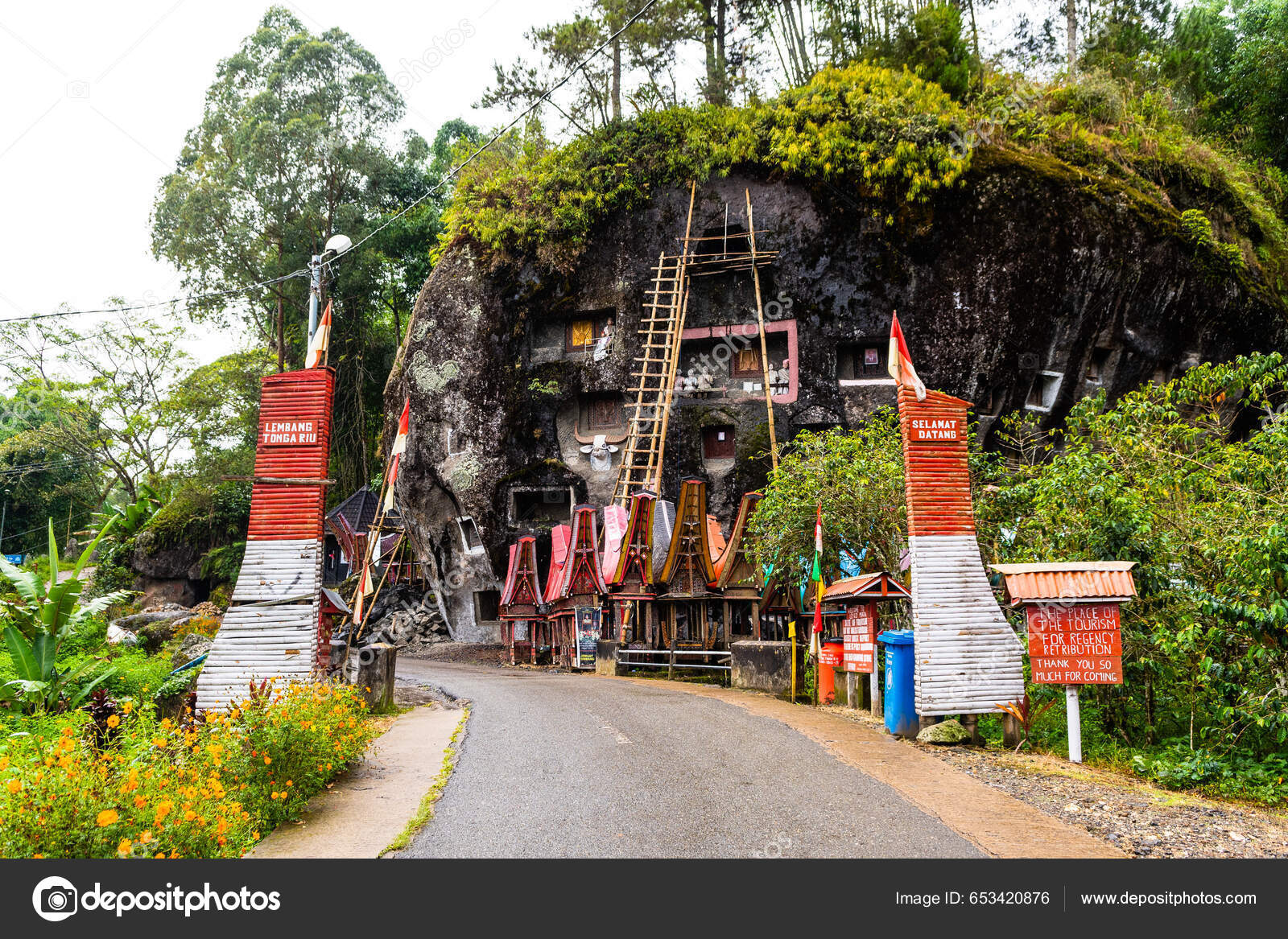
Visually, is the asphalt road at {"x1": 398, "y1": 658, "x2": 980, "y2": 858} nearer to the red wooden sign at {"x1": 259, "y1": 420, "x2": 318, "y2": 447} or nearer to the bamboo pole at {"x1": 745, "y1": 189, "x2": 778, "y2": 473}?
the red wooden sign at {"x1": 259, "y1": 420, "x2": 318, "y2": 447}

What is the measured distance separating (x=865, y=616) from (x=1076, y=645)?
10.9 ft

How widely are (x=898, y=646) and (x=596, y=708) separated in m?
4.41

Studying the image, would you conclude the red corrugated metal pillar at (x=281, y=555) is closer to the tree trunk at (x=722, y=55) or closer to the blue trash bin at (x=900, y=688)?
the blue trash bin at (x=900, y=688)

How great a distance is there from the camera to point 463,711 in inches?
504

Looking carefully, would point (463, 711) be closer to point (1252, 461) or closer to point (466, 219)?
point (1252, 461)

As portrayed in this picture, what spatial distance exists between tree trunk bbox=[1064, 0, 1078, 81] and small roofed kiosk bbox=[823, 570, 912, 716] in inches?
846

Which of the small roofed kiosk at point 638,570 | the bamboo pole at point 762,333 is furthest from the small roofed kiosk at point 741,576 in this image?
the bamboo pole at point 762,333

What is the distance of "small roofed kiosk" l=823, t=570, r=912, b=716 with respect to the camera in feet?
39.3

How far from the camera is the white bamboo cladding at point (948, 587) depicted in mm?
9891

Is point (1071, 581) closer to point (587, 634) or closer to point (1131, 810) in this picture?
point (1131, 810)

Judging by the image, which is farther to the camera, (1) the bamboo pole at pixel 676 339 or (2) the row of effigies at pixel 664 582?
(1) the bamboo pole at pixel 676 339

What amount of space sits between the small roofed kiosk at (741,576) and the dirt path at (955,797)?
6.13m
